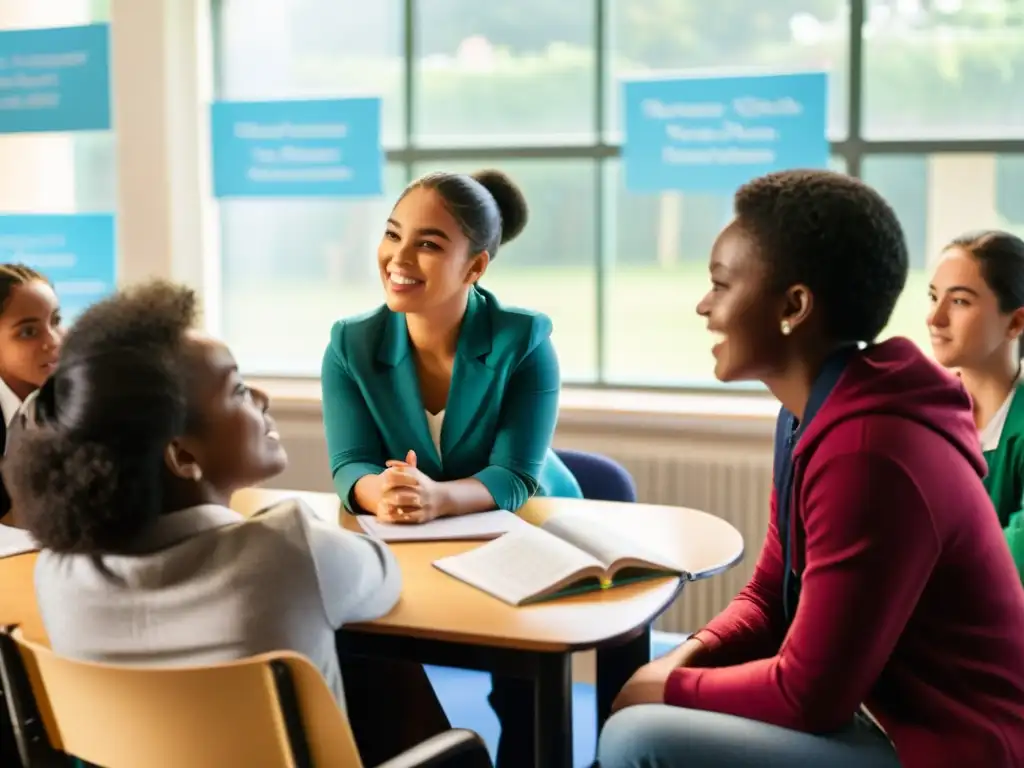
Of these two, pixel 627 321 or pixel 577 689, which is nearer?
pixel 577 689

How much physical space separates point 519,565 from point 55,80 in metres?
2.98

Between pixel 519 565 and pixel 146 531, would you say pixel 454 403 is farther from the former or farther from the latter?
pixel 146 531

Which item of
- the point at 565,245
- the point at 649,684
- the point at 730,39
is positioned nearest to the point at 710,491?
the point at 565,245

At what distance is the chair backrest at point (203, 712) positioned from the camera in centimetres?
130

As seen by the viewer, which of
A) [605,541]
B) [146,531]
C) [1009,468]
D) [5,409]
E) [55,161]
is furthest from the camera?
[55,161]

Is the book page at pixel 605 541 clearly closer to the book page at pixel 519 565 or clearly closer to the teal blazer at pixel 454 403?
the book page at pixel 519 565

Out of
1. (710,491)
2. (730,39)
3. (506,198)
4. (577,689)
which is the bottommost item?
(577,689)

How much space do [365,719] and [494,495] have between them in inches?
19.3

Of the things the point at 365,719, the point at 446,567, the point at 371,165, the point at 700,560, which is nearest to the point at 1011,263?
the point at 700,560

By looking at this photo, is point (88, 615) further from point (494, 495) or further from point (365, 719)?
point (494, 495)

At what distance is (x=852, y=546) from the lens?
4.63 feet

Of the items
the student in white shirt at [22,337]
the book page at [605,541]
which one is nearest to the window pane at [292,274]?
the student in white shirt at [22,337]

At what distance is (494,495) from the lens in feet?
7.36

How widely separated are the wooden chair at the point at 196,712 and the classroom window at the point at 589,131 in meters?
2.50
